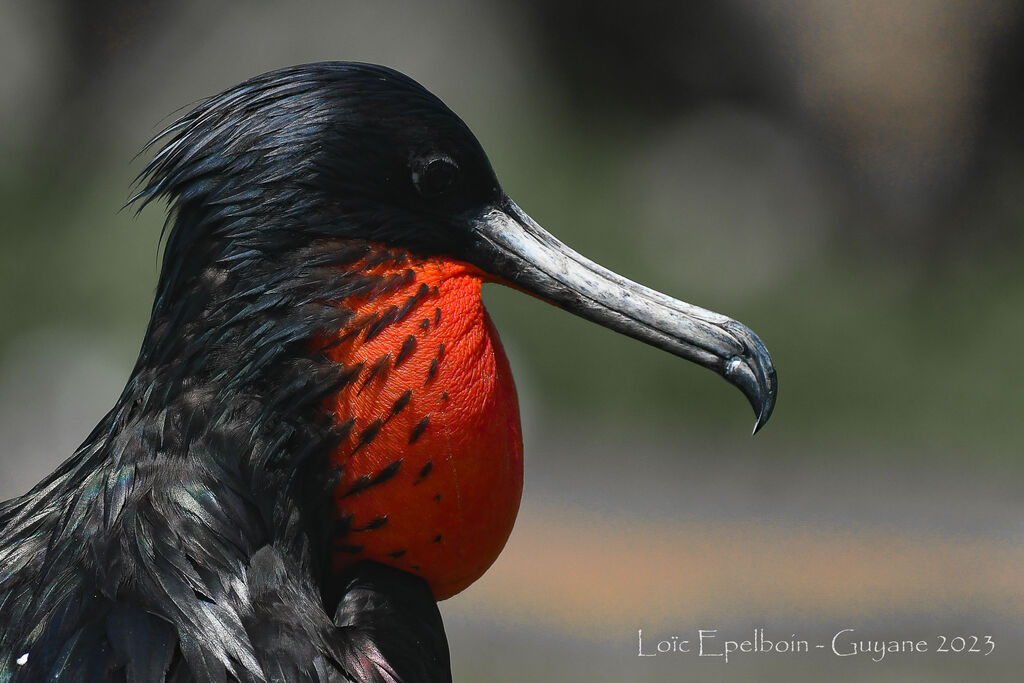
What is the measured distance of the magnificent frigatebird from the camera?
150cm

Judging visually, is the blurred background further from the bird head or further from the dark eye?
the dark eye

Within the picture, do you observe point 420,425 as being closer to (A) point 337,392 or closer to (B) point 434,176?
(A) point 337,392

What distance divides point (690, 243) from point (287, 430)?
4905mm

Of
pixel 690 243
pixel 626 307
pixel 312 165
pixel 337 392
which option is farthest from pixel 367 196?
pixel 690 243

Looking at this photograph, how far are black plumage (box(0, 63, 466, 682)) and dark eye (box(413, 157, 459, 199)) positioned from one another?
17 mm

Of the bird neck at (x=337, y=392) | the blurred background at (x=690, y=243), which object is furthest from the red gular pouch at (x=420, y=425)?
the blurred background at (x=690, y=243)

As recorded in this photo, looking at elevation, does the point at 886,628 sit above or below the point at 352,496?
above

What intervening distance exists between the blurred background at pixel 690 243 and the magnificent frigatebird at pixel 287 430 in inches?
119

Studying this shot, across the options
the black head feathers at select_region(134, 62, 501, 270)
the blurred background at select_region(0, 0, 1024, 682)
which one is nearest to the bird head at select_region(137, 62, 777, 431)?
the black head feathers at select_region(134, 62, 501, 270)

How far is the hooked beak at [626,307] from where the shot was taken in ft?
5.57

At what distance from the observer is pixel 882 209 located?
21.8 ft

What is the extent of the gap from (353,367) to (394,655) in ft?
1.12

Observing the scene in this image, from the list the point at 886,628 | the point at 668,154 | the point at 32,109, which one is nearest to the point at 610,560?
the point at 886,628

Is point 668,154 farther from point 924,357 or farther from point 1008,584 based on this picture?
point 1008,584
